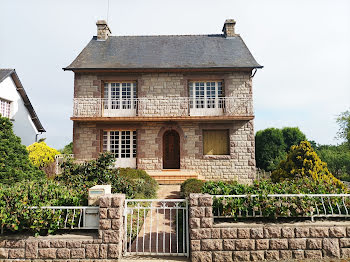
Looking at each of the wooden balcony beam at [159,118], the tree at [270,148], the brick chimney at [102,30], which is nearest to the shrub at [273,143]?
the tree at [270,148]

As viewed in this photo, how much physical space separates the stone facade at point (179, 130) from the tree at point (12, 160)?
5585 mm


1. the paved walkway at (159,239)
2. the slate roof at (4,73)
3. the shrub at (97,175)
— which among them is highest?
the slate roof at (4,73)

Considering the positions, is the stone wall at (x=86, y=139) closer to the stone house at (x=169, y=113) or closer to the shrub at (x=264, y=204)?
the stone house at (x=169, y=113)

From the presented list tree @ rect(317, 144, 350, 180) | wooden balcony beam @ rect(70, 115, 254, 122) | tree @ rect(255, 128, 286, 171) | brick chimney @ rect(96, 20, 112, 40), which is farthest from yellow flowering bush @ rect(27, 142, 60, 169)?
tree @ rect(317, 144, 350, 180)

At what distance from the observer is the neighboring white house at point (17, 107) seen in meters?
15.1

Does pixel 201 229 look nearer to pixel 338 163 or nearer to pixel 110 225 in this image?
pixel 110 225

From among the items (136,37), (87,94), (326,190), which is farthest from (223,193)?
(136,37)

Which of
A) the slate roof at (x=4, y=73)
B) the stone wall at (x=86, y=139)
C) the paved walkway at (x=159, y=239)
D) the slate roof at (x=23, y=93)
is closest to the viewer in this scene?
the paved walkway at (x=159, y=239)

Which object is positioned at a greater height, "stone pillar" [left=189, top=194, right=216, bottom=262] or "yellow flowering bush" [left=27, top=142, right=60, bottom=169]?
"yellow flowering bush" [left=27, top=142, right=60, bottom=169]

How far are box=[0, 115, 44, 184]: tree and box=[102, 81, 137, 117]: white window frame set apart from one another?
20.5 ft

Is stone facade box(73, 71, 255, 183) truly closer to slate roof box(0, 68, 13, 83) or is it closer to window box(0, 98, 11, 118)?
slate roof box(0, 68, 13, 83)

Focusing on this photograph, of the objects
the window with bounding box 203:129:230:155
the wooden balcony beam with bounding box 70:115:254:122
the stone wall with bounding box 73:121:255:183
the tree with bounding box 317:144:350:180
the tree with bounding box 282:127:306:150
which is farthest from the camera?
the tree with bounding box 282:127:306:150

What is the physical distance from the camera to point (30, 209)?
177 inches

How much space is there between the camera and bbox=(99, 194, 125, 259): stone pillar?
4.45m
